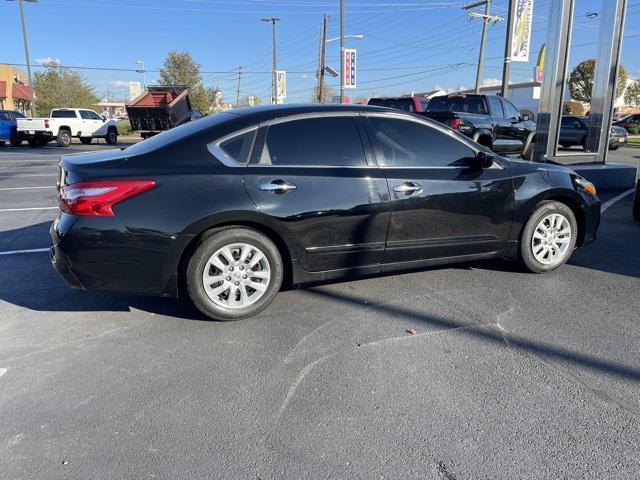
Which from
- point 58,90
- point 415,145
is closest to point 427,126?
point 415,145

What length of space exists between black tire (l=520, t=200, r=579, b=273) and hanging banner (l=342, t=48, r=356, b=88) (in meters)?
27.9

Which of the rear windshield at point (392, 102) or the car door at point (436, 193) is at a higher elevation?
the rear windshield at point (392, 102)

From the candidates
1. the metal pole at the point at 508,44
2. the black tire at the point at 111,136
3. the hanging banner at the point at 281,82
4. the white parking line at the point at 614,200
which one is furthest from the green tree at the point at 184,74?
the white parking line at the point at 614,200

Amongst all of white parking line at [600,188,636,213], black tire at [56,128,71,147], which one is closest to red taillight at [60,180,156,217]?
white parking line at [600,188,636,213]

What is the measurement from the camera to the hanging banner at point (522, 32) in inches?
914

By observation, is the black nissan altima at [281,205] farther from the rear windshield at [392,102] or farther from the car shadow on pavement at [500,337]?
the rear windshield at [392,102]

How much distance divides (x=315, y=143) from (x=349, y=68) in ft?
96.7

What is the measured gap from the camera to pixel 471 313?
13.7ft

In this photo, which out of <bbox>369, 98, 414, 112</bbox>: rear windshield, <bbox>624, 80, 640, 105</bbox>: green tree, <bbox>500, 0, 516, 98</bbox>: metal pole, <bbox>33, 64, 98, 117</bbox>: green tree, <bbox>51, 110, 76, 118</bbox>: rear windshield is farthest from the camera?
<bbox>624, 80, 640, 105</bbox>: green tree

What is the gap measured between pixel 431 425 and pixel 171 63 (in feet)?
159

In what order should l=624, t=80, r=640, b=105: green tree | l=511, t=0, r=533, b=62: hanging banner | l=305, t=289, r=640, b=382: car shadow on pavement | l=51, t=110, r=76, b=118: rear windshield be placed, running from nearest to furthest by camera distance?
1. l=305, t=289, r=640, b=382: car shadow on pavement
2. l=511, t=0, r=533, b=62: hanging banner
3. l=51, t=110, r=76, b=118: rear windshield
4. l=624, t=80, r=640, b=105: green tree

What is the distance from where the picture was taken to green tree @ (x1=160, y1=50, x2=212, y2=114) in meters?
45.8

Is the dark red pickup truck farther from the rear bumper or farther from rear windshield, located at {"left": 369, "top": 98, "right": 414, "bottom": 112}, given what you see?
the rear bumper

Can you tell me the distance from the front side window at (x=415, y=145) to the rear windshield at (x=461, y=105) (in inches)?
403
